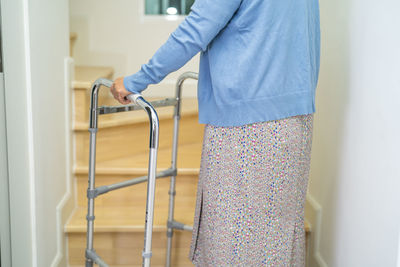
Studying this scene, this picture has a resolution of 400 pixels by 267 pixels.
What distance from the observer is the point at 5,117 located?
1.50 m

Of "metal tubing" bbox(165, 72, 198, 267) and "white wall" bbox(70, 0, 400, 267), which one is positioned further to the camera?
"metal tubing" bbox(165, 72, 198, 267)

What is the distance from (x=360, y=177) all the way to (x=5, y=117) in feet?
3.97

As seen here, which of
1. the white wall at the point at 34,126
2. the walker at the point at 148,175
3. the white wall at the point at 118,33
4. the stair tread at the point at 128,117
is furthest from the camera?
the white wall at the point at 118,33

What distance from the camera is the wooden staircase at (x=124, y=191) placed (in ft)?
6.77

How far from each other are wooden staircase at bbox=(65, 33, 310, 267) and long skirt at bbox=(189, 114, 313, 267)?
27.2 inches

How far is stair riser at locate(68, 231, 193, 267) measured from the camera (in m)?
2.06

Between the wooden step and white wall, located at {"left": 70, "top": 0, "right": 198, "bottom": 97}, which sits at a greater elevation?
white wall, located at {"left": 70, "top": 0, "right": 198, "bottom": 97}

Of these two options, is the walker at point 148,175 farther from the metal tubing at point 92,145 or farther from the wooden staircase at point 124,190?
the wooden staircase at point 124,190

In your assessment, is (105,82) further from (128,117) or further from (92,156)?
(128,117)

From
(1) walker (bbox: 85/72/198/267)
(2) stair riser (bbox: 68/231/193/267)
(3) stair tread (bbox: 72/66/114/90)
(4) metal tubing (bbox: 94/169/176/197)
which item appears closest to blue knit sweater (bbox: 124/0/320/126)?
(1) walker (bbox: 85/72/198/267)

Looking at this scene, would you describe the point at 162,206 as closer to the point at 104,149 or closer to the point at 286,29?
the point at 104,149

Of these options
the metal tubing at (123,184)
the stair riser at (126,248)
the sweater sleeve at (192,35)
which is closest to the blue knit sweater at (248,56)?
the sweater sleeve at (192,35)

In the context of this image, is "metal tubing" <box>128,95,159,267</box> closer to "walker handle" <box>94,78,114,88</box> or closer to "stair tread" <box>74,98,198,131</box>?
"walker handle" <box>94,78,114,88</box>

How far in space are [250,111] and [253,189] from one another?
0.79 feet
